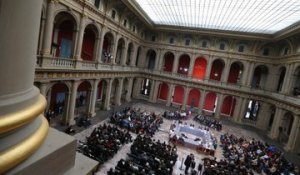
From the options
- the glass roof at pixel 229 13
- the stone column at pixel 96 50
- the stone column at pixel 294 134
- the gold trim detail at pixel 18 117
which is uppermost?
the glass roof at pixel 229 13

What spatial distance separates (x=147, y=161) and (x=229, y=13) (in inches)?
628

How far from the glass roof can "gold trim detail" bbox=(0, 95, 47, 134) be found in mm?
18638

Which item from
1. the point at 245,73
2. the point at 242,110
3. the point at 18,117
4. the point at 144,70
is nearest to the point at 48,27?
the point at 18,117

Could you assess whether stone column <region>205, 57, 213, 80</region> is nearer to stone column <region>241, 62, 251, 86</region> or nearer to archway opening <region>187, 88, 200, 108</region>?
archway opening <region>187, 88, 200, 108</region>

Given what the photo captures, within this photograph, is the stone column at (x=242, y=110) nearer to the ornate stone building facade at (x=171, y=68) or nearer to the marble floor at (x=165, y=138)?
the ornate stone building facade at (x=171, y=68)

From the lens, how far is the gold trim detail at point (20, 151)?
1088mm

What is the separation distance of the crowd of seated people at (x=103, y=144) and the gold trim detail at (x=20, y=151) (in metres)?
10.4

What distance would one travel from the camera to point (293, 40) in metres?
22.4

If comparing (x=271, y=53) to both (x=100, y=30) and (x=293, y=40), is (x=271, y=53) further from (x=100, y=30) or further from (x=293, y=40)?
(x=100, y=30)

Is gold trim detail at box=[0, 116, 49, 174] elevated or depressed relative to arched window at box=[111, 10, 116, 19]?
depressed

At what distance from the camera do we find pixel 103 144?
13.1m

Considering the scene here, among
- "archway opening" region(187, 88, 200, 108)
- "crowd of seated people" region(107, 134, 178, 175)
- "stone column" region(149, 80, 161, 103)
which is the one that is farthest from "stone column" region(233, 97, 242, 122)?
"crowd of seated people" region(107, 134, 178, 175)

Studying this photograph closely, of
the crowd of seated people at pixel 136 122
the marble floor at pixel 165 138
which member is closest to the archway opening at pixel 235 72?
the marble floor at pixel 165 138

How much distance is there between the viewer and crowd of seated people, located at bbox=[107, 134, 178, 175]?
10781 mm
